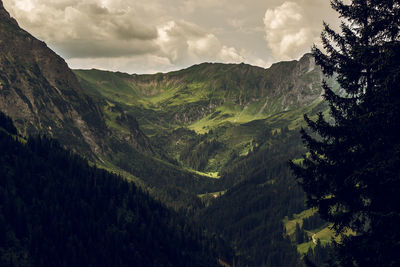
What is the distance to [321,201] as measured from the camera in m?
24.2

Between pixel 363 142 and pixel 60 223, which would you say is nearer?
pixel 363 142

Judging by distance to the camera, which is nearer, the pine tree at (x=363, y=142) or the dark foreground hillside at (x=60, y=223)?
the pine tree at (x=363, y=142)

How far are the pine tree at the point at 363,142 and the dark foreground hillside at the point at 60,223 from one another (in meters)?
117

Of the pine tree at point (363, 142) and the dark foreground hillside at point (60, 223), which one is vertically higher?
the pine tree at point (363, 142)

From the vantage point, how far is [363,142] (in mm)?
23406

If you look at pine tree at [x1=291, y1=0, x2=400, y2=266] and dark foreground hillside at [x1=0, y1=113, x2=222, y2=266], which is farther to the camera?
dark foreground hillside at [x1=0, y1=113, x2=222, y2=266]

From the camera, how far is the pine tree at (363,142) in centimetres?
2152

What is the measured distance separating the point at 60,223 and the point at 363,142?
477 ft

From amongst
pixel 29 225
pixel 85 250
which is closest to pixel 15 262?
pixel 29 225

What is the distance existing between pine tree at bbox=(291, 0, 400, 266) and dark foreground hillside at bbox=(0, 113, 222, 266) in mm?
116630

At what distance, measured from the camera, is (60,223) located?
149500mm

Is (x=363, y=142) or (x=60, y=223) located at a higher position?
(x=363, y=142)

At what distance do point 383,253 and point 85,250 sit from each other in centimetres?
14279

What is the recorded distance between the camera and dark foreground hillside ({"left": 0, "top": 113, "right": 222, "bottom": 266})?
133 m
